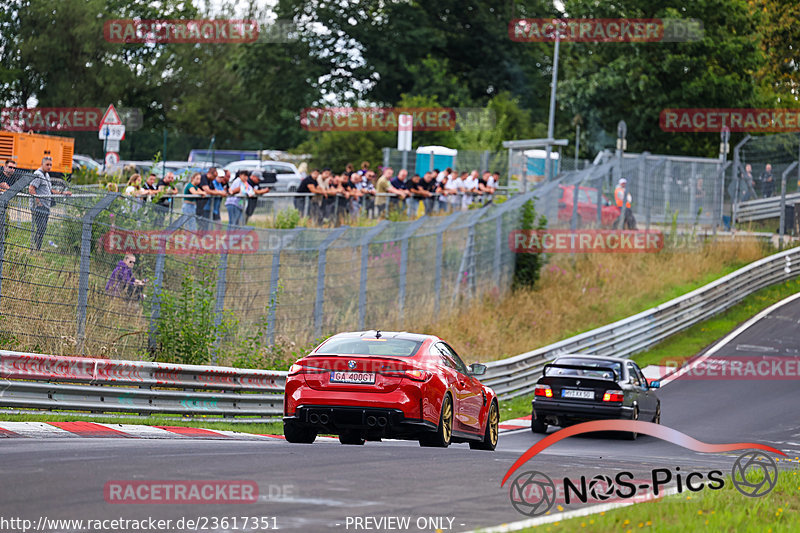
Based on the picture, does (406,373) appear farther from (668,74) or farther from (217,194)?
(668,74)

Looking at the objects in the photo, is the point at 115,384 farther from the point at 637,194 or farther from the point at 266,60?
the point at 266,60

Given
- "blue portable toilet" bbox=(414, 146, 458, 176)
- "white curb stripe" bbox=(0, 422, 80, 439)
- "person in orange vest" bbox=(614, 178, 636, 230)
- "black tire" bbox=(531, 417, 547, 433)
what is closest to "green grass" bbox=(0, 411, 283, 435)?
"white curb stripe" bbox=(0, 422, 80, 439)

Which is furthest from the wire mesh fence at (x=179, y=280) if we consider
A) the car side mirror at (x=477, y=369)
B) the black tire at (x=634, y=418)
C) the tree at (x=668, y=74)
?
the tree at (x=668, y=74)

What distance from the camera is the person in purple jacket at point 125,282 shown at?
1738 centimetres

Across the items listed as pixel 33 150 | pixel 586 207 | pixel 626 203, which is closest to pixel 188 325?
pixel 33 150

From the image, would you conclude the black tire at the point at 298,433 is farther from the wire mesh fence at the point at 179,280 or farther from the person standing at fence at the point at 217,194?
the person standing at fence at the point at 217,194

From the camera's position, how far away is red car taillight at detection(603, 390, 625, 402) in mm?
20297

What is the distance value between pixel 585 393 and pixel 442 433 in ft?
23.9

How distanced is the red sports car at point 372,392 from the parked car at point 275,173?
92.6 feet

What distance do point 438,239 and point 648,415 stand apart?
7.48 meters

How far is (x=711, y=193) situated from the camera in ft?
138

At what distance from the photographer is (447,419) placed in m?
14.0

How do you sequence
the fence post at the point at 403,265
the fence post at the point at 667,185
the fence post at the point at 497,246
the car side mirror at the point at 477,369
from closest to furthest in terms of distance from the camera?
1. the car side mirror at the point at 477,369
2. the fence post at the point at 403,265
3. the fence post at the point at 497,246
4. the fence post at the point at 667,185

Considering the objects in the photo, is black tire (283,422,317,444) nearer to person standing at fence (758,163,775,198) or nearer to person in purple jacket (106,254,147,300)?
person in purple jacket (106,254,147,300)
